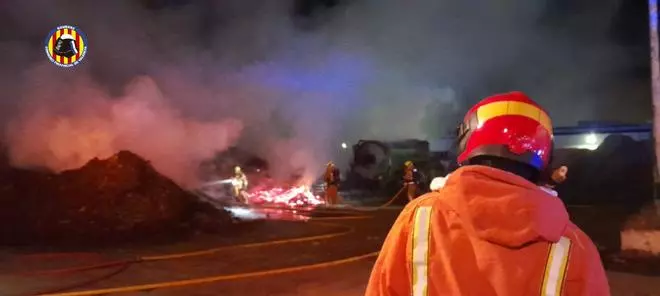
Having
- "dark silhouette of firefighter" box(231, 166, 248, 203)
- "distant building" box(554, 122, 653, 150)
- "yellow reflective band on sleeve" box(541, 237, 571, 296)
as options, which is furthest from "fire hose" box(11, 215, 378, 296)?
"distant building" box(554, 122, 653, 150)

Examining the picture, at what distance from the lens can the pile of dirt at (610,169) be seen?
925 inches

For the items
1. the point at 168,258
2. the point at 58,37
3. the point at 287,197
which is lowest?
the point at 168,258

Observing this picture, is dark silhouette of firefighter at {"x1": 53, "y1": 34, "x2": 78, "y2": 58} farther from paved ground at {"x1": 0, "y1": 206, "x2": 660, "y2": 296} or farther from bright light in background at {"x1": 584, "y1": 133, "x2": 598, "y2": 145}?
bright light in background at {"x1": 584, "y1": 133, "x2": 598, "y2": 145}

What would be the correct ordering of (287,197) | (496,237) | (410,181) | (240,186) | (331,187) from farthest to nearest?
(287,197) → (240,186) → (331,187) → (410,181) → (496,237)

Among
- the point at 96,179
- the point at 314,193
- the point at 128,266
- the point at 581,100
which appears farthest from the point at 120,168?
the point at 581,100

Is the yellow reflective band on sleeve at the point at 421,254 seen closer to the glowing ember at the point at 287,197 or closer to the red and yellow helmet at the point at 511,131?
the red and yellow helmet at the point at 511,131

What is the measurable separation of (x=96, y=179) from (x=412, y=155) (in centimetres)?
1601

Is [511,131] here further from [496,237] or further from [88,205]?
[88,205]

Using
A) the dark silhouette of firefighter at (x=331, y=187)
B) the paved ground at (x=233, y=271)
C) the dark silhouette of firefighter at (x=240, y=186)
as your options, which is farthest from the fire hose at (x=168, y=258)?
the dark silhouette of firefighter at (x=240, y=186)

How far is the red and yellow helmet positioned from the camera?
1.59 meters

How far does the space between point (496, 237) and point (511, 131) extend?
12.0 inches

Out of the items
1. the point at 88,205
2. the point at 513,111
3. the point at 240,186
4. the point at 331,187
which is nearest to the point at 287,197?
the point at 240,186

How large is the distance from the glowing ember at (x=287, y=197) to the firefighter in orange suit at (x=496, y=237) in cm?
1649

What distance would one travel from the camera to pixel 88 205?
11508 millimetres
